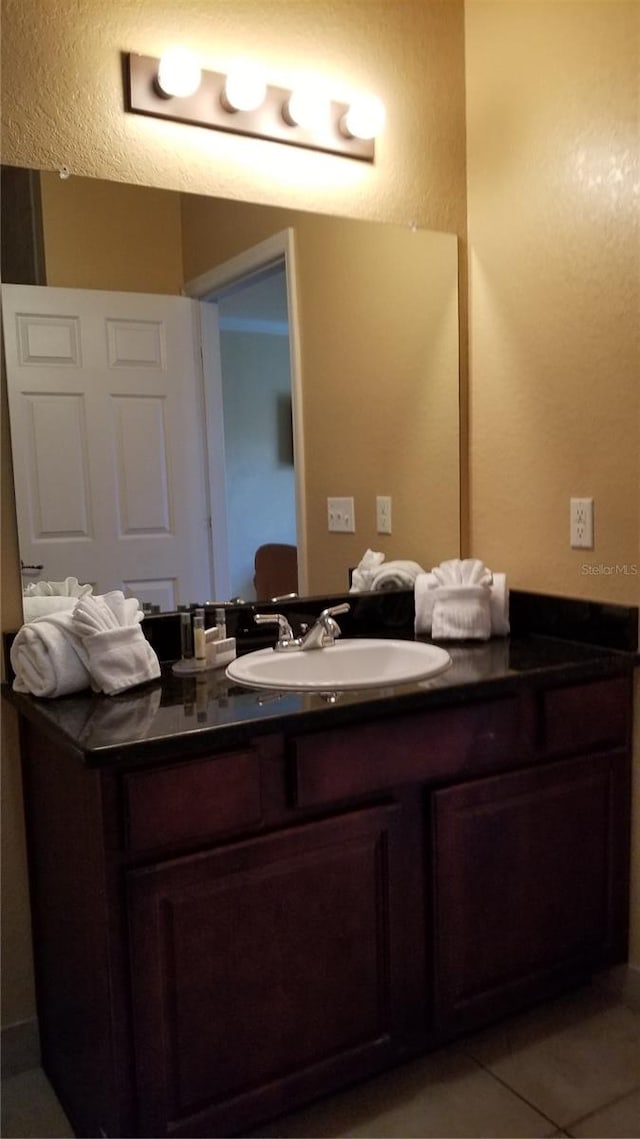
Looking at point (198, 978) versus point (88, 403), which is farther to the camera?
point (88, 403)

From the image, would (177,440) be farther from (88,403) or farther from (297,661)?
(297,661)

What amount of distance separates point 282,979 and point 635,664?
0.97 m

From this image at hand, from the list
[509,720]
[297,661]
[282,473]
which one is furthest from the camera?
[282,473]

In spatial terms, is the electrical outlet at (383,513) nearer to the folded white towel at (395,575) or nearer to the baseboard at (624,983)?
the folded white towel at (395,575)

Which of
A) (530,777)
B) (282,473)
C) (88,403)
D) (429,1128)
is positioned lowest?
Answer: (429,1128)

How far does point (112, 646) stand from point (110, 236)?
85cm

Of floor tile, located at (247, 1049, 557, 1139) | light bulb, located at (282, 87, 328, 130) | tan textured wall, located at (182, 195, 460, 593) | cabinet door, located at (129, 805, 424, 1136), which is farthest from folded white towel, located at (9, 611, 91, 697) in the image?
light bulb, located at (282, 87, 328, 130)

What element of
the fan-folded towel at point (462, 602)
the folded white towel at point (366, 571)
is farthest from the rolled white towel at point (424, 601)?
the folded white towel at point (366, 571)

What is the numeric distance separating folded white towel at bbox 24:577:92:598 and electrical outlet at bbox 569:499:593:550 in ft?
3.56

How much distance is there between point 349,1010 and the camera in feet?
4.97

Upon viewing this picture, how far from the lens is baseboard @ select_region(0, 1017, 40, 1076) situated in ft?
5.51

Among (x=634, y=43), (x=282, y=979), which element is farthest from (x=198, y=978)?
(x=634, y=43)

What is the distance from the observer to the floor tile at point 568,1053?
5.22 feet

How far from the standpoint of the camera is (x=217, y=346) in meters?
1.86
